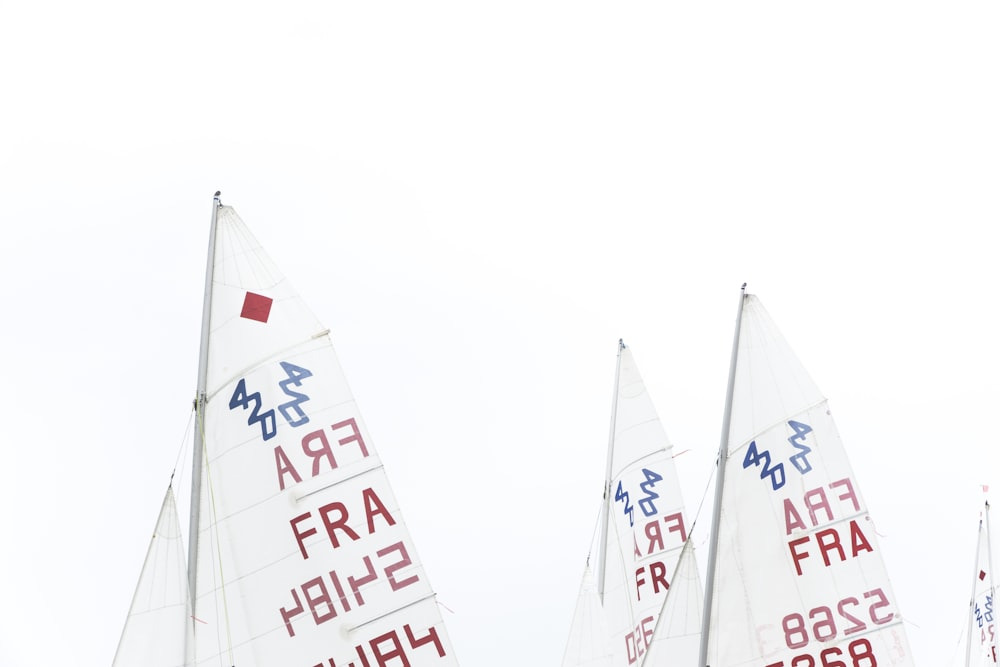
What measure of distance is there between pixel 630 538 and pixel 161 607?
1420 centimetres

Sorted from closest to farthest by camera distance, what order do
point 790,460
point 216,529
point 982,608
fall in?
point 216,529 → point 790,460 → point 982,608

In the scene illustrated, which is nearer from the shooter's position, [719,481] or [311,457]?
[311,457]

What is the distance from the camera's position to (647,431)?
31.1m

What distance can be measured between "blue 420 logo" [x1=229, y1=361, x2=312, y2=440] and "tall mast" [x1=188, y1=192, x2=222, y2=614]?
42 centimetres

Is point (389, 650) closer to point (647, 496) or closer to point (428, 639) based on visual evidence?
point (428, 639)

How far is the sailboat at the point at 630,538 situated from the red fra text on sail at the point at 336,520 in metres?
11.1

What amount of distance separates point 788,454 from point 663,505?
36.7ft

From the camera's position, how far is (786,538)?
19812 millimetres

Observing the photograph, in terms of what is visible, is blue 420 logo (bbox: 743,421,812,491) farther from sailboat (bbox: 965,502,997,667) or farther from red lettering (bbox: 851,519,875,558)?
sailboat (bbox: 965,502,997,667)

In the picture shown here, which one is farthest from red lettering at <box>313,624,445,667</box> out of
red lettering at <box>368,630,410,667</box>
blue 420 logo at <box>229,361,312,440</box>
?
blue 420 logo at <box>229,361,312,440</box>

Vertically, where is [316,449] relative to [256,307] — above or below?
below

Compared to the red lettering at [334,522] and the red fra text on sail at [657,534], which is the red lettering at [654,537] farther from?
the red lettering at [334,522]

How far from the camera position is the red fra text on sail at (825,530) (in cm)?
1978

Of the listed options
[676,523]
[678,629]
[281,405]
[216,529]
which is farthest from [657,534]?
[216,529]
